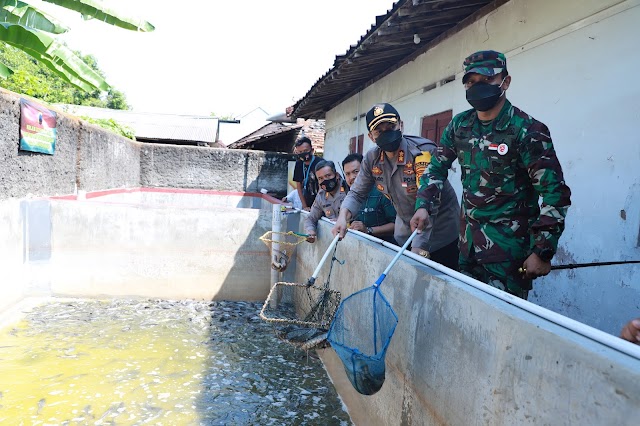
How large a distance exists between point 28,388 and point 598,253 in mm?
4503

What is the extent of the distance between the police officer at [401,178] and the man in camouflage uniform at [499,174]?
1.83 ft

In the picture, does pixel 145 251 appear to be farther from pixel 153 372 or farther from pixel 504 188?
pixel 504 188

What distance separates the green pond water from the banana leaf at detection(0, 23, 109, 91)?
2.93m

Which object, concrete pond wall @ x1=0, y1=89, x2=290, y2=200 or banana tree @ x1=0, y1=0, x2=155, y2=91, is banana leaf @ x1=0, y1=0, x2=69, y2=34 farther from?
concrete pond wall @ x1=0, y1=89, x2=290, y2=200

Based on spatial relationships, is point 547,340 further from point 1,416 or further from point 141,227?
point 141,227

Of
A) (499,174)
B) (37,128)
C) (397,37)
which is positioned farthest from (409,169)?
(37,128)

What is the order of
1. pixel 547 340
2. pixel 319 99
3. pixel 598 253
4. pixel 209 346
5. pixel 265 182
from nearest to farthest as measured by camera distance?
pixel 547 340, pixel 598 253, pixel 209 346, pixel 319 99, pixel 265 182

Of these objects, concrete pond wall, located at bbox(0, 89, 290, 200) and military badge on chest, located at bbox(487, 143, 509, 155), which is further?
concrete pond wall, located at bbox(0, 89, 290, 200)

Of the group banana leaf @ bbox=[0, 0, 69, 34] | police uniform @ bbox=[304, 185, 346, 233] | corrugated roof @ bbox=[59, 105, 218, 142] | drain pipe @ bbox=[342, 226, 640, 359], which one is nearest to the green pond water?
police uniform @ bbox=[304, 185, 346, 233]

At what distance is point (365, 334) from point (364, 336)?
2cm

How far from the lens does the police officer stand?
3.29 metres

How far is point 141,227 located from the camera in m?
6.71

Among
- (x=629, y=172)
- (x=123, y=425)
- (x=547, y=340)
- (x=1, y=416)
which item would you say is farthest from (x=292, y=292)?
(x=547, y=340)

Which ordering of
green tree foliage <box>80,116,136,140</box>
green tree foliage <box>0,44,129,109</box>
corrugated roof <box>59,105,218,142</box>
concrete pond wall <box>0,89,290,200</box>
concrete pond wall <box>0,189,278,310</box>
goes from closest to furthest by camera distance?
1. concrete pond wall <box>0,89,290,200</box>
2. concrete pond wall <box>0,189,278,310</box>
3. green tree foliage <box>80,116,136,140</box>
4. green tree foliage <box>0,44,129,109</box>
5. corrugated roof <box>59,105,218,142</box>
